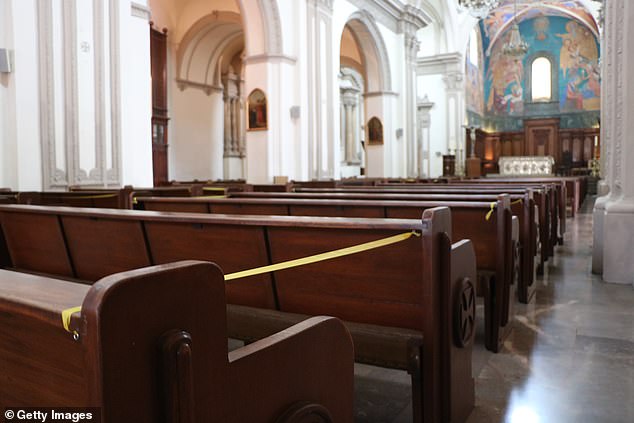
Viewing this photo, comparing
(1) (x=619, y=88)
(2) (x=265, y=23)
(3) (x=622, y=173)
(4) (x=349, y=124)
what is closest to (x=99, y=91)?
(2) (x=265, y=23)

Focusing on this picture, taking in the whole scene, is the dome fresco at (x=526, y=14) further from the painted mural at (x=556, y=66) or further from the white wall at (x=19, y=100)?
the white wall at (x=19, y=100)

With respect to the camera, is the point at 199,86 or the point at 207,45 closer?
the point at 207,45

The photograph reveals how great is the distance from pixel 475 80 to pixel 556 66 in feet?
18.8

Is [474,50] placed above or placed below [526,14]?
below

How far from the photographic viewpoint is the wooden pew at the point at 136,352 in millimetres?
803

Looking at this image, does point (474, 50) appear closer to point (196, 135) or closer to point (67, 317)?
point (196, 135)

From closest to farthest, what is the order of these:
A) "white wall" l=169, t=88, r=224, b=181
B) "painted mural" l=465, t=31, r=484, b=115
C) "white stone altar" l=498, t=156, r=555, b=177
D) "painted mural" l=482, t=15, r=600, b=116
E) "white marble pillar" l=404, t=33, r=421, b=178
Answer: "white wall" l=169, t=88, r=224, b=181, "white marble pillar" l=404, t=33, r=421, b=178, "white stone altar" l=498, t=156, r=555, b=177, "painted mural" l=465, t=31, r=484, b=115, "painted mural" l=482, t=15, r=600, b=116

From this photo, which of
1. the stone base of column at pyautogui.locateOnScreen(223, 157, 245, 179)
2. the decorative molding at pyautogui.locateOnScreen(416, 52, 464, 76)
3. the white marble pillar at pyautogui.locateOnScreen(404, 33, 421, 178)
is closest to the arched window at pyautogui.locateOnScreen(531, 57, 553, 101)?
the decorative molding at pyautogui.locateOnScreen(416, 52, 464, 76)

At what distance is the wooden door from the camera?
97.6 ft

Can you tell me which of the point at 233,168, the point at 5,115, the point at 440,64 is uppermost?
the point at 440,64

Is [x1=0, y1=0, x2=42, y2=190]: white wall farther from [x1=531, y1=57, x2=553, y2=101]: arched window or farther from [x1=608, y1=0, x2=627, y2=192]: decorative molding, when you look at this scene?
[x1=531, y1=57, x2=553, y2=101]: arched window

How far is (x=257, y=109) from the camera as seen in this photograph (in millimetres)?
11906

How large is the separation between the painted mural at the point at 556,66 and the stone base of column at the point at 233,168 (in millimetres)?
16524
